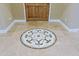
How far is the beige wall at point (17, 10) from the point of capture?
11.9 feet

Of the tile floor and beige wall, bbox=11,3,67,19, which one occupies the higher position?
beige wall, bbox=11,3,67,19

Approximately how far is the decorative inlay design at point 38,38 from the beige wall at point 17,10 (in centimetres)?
74

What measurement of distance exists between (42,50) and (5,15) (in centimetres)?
149

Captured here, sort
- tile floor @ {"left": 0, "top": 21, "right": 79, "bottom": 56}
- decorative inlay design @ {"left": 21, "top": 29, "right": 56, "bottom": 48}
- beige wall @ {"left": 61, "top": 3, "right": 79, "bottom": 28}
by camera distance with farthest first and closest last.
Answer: beige wall @ {"left": 61, "top": 3, "right": 79, "bottom": 28} → decorative inlay design @ {"left": 21, "top": 29, "right": 56, "bottom": 48} → tile floor @ {"left": 0, "top": 21, "right": 79, "bottom": 56}

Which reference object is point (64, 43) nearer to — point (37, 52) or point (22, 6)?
point (37, 52)

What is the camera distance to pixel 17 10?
3.73 metres

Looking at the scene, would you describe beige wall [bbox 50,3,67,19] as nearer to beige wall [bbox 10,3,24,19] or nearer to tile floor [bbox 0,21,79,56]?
tile floor [bbox 0,21,79,56]

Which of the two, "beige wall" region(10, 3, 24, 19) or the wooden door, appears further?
the wooden door

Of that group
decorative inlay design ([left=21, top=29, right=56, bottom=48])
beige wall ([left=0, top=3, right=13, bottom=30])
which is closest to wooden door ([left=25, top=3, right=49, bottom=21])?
beige wall ([left=0, top=3, right=13, bottom=30])

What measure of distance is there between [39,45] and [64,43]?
2.02ft

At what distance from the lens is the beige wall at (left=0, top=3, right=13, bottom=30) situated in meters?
3.26

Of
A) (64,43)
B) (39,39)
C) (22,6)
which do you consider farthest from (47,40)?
(22,6)

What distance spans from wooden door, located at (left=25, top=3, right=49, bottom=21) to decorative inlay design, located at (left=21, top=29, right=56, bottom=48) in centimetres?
77

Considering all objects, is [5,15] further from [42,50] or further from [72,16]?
[72,16]
